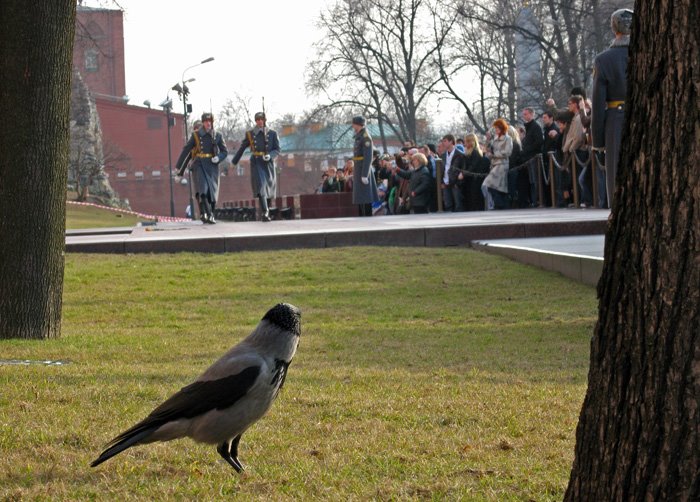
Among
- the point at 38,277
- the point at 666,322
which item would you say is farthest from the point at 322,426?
the point at 38,277

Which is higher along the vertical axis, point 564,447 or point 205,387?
point 205,387

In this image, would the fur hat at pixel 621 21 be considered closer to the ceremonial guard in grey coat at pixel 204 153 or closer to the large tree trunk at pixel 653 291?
the large tree trunk at pixel 653 291

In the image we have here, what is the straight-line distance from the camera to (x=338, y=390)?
7.45 metres

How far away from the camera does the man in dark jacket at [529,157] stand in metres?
25.9

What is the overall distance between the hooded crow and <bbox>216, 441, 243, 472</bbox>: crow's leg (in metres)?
0.31

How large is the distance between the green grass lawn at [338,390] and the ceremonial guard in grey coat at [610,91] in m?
1.67

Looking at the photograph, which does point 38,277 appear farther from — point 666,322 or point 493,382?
point 666,322

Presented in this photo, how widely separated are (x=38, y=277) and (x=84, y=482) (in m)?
5.39

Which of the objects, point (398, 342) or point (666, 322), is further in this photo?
point (398, 342)

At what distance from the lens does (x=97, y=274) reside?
55.0ft

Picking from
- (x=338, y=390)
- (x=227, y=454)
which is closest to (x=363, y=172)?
(x=338, y=390)

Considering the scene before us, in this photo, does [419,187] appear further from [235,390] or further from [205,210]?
[235,390]

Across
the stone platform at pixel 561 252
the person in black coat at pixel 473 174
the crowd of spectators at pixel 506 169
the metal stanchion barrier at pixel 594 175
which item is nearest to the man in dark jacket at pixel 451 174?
the crowd of spectators at pixel 506 169

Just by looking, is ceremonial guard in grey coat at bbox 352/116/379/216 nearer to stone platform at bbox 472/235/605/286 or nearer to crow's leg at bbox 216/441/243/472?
stone platform at bbox 472/235/605/286
